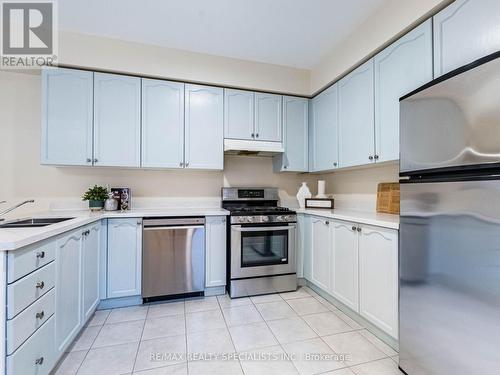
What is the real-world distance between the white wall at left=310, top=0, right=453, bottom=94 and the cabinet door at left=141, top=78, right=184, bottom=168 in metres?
1.68

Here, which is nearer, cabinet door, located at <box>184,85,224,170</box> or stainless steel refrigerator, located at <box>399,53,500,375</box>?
stainless steel refrigerator, located at <box>399,53,500,375</box>

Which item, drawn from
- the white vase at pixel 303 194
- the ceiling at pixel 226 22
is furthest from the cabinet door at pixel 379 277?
the ceiling at pixel 226 22

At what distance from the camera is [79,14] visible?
6.98 feet

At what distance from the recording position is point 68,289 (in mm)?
1605

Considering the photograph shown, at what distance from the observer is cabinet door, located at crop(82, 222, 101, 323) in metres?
1.90

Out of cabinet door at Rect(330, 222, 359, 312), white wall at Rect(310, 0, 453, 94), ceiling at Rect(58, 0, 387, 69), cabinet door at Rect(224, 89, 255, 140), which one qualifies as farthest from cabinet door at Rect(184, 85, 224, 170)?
cabinet door at Rect(330, 222, 359, 312)

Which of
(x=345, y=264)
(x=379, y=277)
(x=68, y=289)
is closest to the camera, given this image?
(x=68, y=289)

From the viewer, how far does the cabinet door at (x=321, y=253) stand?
8.02ft

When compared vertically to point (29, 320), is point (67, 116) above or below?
above

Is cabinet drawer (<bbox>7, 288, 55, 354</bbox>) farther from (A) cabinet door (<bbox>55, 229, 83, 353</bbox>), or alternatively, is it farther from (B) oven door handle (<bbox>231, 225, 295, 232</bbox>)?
(B) oven door handle (<bbox>231, 225, 295, 232</bbox>)

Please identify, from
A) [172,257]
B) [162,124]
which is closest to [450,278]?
[172,257]

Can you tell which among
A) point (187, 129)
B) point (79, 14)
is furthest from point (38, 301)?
→ point (79, 14)

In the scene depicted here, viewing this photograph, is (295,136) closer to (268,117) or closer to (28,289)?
(268,117)

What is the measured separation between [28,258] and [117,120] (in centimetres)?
176
